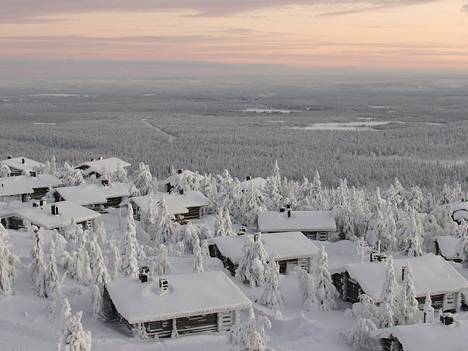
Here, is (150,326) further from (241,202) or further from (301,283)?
(241,202)

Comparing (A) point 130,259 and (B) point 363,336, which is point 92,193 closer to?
(A) point 130,259

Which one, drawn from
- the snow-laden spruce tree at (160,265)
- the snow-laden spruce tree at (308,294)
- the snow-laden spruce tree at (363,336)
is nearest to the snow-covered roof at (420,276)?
the snow-laden spruce tree at (308,294)

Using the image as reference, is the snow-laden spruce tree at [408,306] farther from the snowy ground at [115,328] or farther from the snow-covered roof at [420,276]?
the snowy ground at [115,328]

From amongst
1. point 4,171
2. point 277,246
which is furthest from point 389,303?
point 4,171

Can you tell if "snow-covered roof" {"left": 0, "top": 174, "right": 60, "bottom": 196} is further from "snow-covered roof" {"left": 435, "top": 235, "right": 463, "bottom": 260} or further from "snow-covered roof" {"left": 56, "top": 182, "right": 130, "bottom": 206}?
"snow-covered roof" {"left": 435, "top": 235, "right": 463, "bottom": 260}

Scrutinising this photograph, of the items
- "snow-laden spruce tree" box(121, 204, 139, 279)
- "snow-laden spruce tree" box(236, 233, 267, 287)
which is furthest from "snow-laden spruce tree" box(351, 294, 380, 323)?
"snow-laden spruce tree" box(121, 204, 139, 279)
